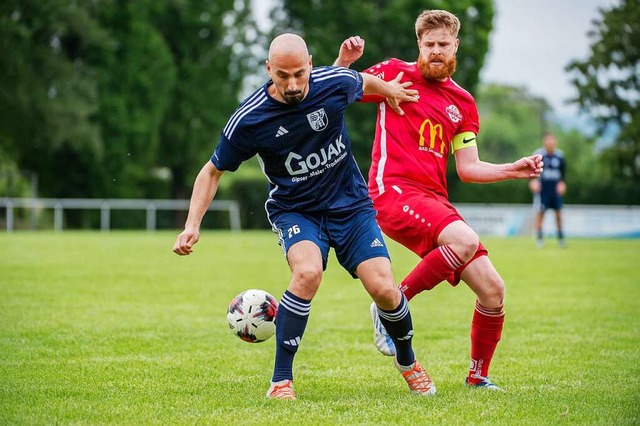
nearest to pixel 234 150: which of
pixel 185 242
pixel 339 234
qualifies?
pixel 185 242

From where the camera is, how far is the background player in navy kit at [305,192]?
5.67 meters

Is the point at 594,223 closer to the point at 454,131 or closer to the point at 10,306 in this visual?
the point at 10,306

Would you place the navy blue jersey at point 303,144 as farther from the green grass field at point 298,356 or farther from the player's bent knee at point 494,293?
the green grass field at point 298,356

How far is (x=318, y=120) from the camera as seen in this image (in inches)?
226

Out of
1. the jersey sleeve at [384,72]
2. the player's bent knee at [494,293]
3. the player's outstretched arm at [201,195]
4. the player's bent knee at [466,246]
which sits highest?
the jersey sleeve at [384,72]

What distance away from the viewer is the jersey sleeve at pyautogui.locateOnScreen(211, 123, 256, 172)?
18.7 feet

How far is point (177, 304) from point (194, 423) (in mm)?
6603

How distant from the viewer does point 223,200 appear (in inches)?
1711

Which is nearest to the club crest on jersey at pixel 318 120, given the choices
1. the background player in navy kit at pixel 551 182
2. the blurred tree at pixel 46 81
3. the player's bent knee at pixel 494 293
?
the player's bent knee at pixel 494 293

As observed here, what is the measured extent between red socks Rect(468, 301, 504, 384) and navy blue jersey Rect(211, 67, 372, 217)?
1091 millimetres

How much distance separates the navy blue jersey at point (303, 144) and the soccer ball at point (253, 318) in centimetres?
64

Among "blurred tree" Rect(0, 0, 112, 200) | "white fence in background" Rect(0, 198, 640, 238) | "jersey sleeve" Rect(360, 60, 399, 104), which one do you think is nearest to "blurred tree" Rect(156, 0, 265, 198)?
"blurred tree" Rect(0, 0, 112, 200)

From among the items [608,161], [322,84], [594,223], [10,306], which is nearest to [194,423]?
[322,84]

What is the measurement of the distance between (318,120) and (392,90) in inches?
29.5
